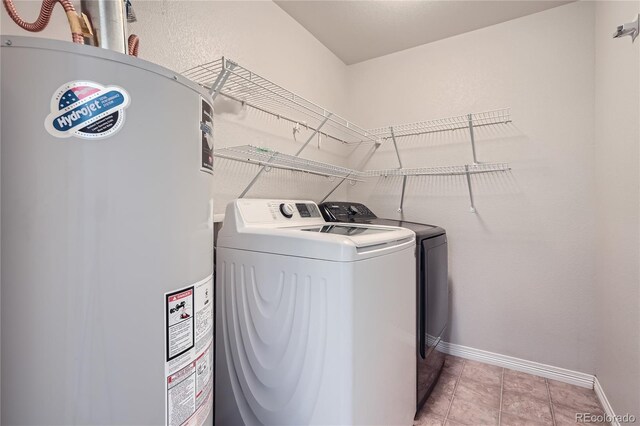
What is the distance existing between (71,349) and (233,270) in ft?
2.41

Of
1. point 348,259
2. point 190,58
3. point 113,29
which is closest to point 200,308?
point 348,259

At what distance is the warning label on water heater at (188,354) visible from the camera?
733 millimetres

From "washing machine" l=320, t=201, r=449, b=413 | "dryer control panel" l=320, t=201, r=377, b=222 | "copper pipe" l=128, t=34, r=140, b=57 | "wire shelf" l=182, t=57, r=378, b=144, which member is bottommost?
"washing machine" l=320, t=201, r=449, b=413

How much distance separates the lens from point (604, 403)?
174cm

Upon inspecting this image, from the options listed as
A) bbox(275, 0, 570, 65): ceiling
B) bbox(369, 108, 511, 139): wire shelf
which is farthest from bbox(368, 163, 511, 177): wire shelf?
bbox(275, 0, 570, 65): ceiling

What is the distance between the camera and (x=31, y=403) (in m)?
0.57

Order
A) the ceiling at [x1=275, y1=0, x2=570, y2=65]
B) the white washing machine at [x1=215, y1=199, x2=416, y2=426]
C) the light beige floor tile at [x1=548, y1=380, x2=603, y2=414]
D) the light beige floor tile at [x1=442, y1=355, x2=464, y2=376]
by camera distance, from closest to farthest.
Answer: the white washing machine at [x1=215, y1=199, x2=416, y2=426] < the light beige floor tile at [x1=548, y1=380, x2=603, y2=414] < the ceiling at [x1=275, y1=0, x2=570, y2=65] < the light beige floor tile at [x1=442, y1=355, x2=464, y2=376]

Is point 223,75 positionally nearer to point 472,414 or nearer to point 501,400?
point 472,414

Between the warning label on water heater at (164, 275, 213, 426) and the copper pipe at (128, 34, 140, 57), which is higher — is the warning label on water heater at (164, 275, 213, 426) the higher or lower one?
the lower one

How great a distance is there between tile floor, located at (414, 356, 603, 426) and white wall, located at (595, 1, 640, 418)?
22cm

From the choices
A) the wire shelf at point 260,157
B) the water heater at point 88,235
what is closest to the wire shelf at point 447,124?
the wire shelf at point 260,157

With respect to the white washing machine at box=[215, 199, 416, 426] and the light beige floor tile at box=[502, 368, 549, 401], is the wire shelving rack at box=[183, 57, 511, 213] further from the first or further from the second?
the light beige floor tile at box=[502, 368, 549, 401]

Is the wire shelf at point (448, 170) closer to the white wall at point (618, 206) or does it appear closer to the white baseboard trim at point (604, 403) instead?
the white wall at point (618, 206)

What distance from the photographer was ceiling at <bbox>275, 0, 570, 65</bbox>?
2051 mm
